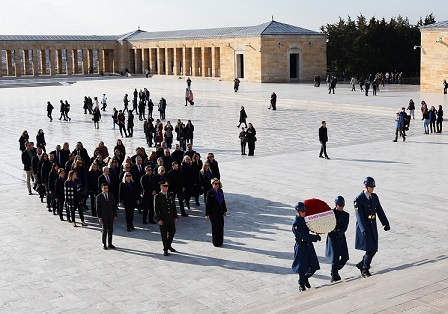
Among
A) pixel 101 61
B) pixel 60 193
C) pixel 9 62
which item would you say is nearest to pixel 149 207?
pixel 60 193

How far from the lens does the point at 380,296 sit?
6805 millimetres

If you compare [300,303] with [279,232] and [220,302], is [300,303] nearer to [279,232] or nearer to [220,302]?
[220,302]

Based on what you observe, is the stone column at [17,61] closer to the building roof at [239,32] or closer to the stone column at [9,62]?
the stone column at [9,62]

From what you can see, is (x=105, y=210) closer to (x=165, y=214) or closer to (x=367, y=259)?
(x=165, y=214)

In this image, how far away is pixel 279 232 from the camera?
1121cm

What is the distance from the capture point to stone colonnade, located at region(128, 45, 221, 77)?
60.0 meters

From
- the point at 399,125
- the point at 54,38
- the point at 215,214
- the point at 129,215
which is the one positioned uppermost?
the point at 54,38

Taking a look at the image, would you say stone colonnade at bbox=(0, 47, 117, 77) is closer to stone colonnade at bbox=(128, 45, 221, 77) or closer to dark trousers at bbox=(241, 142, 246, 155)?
stone colonnade at bbox=(128, 45, 221, 77)

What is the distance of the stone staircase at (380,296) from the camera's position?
21.1ft

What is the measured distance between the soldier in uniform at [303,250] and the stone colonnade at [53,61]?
199 feet

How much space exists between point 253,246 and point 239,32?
4554cm

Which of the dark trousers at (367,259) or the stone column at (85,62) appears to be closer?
the dark trousers at (367,259)

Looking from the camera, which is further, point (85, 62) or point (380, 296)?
point (85, 62)

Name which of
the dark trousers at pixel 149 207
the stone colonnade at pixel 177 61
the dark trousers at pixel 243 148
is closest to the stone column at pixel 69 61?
the stone colonnade at pixel 177 61
